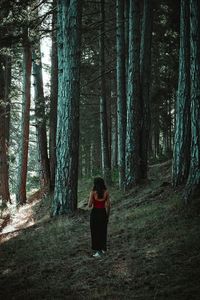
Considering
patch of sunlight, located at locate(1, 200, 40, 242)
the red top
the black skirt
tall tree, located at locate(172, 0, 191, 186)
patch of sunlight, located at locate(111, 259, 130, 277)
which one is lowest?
patch of sunlight, located at locate(1, 200, 40, 242)

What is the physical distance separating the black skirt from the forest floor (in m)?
0.26

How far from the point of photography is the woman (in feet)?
28.8

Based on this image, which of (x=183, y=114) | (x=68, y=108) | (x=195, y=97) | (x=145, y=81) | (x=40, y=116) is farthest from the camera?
(x=40, y=116)

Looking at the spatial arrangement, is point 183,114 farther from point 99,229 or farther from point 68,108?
point 99,229

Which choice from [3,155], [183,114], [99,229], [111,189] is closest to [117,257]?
[99,229]

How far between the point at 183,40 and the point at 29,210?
34.0 ft

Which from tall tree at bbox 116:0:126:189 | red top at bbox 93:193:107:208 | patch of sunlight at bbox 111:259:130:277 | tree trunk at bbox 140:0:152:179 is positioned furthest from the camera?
tall tree at bbox 116:0:126:189

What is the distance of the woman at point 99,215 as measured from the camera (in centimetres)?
879

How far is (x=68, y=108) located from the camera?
13133mm

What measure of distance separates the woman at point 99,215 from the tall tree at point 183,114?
174 inches

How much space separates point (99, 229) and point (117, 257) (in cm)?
84

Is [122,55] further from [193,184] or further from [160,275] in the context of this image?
[160,275]

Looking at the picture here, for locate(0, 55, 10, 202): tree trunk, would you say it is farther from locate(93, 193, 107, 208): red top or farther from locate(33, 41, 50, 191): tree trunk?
locate(93, 193, 107, 208): red top

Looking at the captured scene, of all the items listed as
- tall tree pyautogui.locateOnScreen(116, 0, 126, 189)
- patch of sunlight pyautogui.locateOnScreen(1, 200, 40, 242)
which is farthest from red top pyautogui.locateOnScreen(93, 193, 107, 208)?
tall tree pyautogui.locateOnScreen(116, 0, 126, 189)
